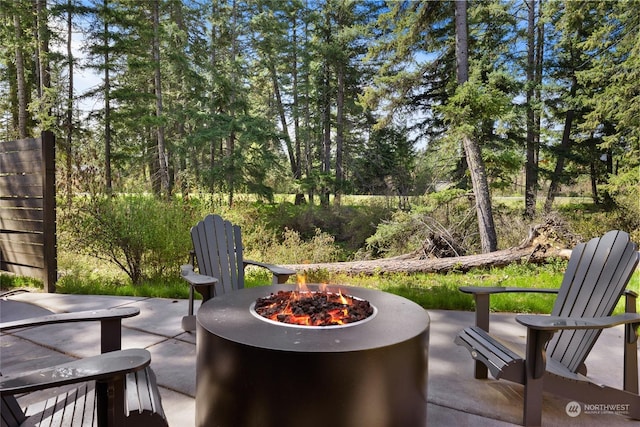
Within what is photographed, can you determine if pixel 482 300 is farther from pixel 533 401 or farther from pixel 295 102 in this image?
pixel 295 102

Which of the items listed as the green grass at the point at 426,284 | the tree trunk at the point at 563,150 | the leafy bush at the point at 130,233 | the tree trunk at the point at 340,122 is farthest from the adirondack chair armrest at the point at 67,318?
the tree trunk at the point at 563,150

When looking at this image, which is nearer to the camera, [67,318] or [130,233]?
[67,318]

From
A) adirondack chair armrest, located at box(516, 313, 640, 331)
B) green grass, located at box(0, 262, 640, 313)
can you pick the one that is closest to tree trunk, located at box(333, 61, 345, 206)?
green grass, located at box(0, 262, 640, 313)

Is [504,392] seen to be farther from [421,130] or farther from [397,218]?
[421,130]

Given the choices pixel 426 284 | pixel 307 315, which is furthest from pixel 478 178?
pixel 307 315

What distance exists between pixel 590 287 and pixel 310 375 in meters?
1.75

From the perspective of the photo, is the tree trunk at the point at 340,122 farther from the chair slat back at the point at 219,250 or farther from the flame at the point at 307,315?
the flame at the point at 307,315

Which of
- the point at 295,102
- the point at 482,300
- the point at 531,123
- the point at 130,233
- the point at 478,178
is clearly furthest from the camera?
the point at 295,102

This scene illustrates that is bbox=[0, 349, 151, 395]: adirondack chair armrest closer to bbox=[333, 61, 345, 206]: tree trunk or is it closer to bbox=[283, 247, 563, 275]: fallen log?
bbox=[283, 247, 563, 275]: fallen log

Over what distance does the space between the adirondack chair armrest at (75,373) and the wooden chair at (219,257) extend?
164 cm

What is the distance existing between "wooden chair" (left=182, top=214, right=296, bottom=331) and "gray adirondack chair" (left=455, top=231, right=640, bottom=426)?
1415 millimetres

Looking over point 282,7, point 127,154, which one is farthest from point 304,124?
point 127,154

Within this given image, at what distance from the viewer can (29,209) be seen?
14.4ft

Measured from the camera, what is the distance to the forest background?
24.1 ft
